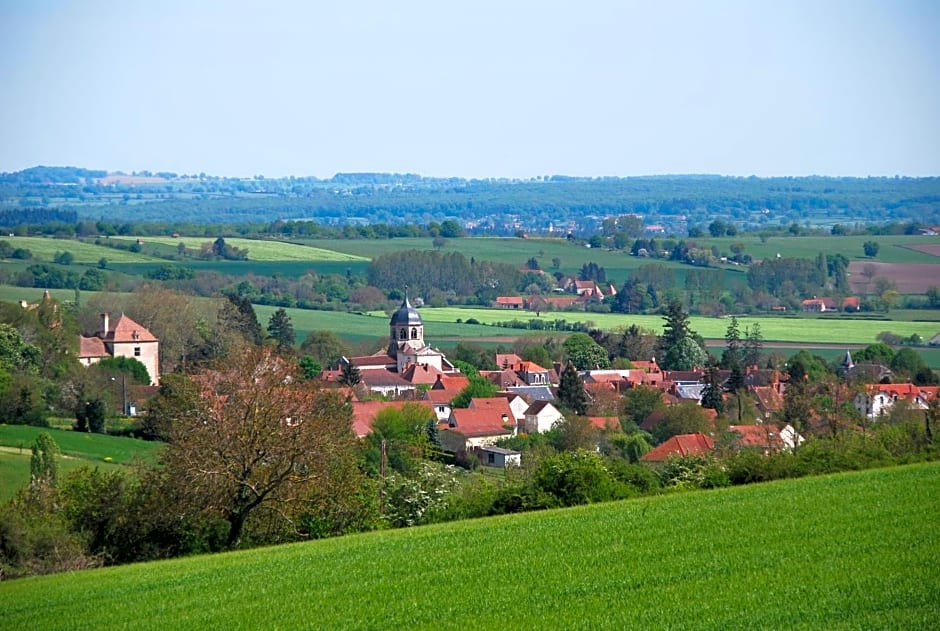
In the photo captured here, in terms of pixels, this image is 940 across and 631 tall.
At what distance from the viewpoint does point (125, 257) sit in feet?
375

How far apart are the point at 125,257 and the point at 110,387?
184 ft

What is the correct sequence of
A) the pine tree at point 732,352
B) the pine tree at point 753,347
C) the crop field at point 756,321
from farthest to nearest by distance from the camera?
the crop field at point 756,321 → the pine tree at point 753,347 → the pine tree at point 732,352

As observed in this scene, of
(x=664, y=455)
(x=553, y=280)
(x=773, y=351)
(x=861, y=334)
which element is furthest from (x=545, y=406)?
(x=553, y=280)

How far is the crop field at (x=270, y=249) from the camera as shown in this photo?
12169 centimetres

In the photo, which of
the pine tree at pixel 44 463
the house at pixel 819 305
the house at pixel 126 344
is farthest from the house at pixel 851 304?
the pine tree at pixel 44 463

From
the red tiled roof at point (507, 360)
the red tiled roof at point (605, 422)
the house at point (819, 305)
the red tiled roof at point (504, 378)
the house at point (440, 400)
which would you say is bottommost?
the house at point (819, 305)

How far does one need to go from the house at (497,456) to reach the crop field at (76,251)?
6247cm

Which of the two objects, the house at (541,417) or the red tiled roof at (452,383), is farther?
the red tiled roof at (452,383)

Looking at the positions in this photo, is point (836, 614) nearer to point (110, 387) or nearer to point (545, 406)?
point (545, 406)

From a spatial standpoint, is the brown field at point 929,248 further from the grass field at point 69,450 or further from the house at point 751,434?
the grass field at point 69,450

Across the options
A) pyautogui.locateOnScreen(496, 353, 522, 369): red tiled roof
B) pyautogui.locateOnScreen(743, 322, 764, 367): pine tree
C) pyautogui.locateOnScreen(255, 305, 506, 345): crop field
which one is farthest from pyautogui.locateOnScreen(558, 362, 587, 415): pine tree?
pyautogui.locateOnScreen(255, 305, 506, 345): crop field

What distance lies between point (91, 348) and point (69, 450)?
25.3 meters

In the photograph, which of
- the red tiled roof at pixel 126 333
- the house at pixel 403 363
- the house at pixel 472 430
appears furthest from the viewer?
the red tiled roof at pixel 126 333

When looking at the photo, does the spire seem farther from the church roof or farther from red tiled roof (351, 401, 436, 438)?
red tiled roof (351, 401, 436, 438)
